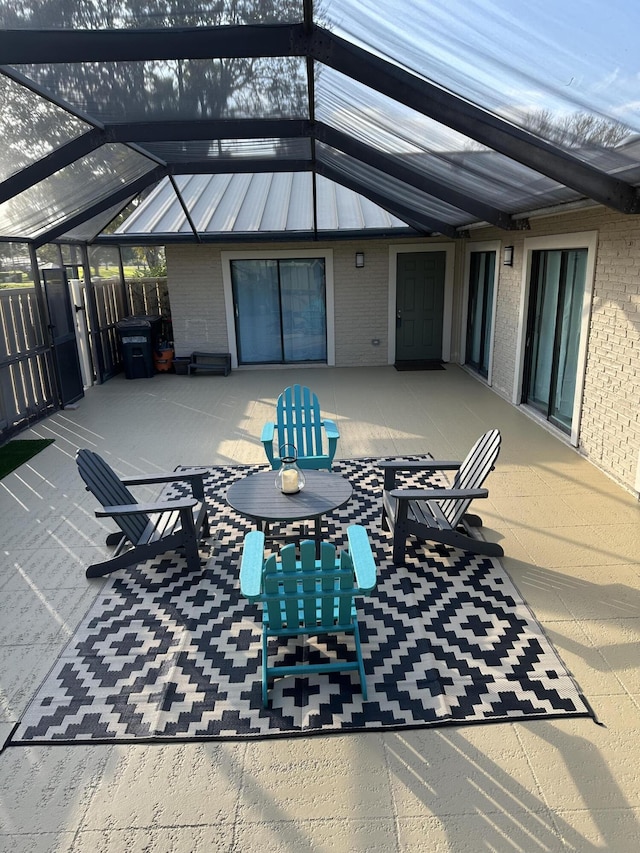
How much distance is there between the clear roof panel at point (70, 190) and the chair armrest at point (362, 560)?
5032mm

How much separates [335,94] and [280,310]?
6.93 metres

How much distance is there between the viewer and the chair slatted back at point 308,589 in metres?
2.88

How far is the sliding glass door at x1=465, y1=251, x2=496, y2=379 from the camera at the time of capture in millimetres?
9664

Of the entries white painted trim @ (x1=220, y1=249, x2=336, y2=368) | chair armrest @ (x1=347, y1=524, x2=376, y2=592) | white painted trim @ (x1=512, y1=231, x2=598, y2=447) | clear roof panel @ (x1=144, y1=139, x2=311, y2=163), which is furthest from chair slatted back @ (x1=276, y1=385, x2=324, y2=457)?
white painted trim @ (x1=220, y1=249, x2=336, y2=368)

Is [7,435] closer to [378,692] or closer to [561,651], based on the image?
[378,692]

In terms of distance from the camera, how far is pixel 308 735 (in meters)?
2.70

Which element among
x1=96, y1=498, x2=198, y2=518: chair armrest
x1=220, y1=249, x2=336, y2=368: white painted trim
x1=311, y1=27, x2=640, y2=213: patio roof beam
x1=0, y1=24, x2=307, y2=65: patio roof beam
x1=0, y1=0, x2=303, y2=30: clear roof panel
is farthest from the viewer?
x1=220, y1=249, x2=336, y2=368: white painted trim

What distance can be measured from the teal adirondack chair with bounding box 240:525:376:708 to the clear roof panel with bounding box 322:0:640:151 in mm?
2500

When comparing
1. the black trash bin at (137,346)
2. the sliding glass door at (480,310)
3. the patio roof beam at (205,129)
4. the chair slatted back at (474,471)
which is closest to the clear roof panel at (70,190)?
the patio roof beam at (205,129)

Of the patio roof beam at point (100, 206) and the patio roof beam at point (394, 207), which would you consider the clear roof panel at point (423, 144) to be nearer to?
the patio roof beam at point (394, 207)

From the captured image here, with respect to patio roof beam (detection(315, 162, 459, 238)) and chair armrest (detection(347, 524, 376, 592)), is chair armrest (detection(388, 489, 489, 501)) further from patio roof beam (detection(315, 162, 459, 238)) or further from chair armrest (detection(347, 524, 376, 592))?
patio roof beam (detection(315, 162, 459, 238))

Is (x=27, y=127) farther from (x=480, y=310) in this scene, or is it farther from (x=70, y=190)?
(x=480, y=310)

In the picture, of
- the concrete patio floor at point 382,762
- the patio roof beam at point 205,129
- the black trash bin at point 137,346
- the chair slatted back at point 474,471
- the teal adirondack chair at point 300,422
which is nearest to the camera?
the concrete patio floor at point 382,762

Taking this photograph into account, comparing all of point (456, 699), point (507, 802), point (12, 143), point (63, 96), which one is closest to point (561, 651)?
point (456, 699)
